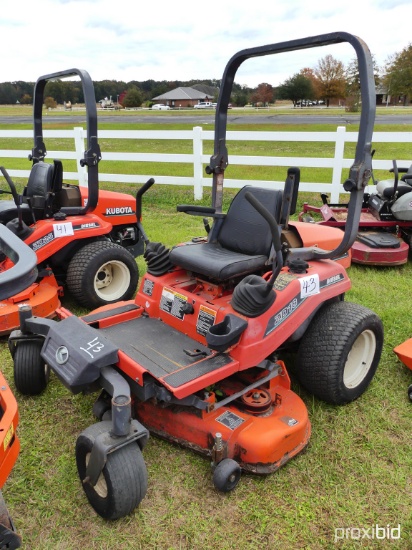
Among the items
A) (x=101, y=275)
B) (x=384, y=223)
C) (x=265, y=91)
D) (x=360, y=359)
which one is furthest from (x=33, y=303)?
(x=384, y=223)

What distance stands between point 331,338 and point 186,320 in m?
0.83

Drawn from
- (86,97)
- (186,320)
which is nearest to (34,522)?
(186,320)

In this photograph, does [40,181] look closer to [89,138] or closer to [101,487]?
[89,138]

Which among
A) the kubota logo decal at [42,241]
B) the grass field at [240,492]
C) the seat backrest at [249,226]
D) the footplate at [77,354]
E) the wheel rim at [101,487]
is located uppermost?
the seat backrest at [249,226]

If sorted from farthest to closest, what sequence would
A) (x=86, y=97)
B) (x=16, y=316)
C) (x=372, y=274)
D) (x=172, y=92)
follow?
(x=172, y=92) → (x=372, y=274) → (x=86, y=97) → (x=16, y=316)

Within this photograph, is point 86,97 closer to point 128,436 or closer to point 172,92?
point 128,436

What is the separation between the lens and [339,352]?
9.05 ft

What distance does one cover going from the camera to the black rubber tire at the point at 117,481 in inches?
81.1

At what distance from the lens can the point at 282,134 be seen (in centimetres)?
779

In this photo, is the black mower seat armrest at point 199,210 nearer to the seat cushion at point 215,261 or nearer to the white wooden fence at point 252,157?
Result: the seat cushion at point 215,261

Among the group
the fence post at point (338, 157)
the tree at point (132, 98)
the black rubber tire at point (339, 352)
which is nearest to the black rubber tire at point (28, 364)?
the black rubber tire at point (339, 352)

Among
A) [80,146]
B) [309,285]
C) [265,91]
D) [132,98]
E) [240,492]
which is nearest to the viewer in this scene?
[240,492]

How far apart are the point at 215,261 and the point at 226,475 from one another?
1.12m

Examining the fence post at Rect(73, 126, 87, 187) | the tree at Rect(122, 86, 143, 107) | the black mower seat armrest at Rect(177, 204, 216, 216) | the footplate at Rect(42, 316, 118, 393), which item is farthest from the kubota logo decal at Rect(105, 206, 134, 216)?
the tree at Rect(122, 86, 143, 107)
